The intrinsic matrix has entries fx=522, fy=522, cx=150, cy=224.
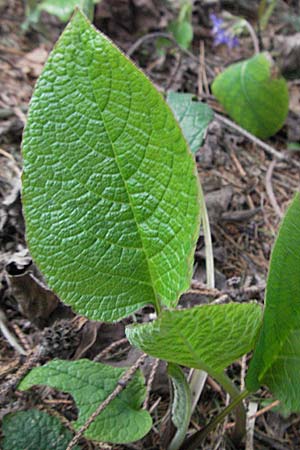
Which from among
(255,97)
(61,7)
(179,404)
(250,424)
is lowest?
(250,424)

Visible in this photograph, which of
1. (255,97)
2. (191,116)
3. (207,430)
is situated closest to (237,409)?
(207,430)

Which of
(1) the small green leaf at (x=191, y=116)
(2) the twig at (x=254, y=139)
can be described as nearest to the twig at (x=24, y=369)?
(1) the small green leaf at (x=191, y=116)

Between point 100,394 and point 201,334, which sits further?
point 100,394

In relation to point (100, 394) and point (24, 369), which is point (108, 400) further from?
point (24, 369)

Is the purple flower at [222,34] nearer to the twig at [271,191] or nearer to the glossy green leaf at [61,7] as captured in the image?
the glossy green leaf at [61,7]

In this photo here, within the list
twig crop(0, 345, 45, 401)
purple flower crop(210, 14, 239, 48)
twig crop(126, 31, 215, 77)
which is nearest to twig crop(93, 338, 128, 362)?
twig crop(0, 345, 45, 401)

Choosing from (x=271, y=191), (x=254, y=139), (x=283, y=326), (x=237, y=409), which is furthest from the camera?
(x=254, y=139)
